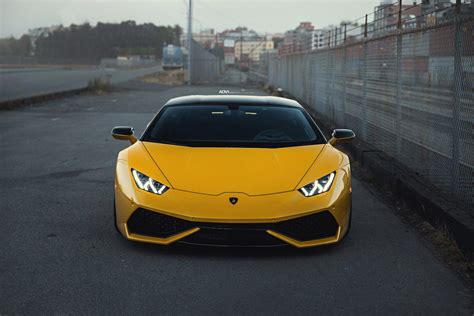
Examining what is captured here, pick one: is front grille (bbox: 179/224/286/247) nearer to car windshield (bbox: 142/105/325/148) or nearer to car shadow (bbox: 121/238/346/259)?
car shadow (bbox: 121/238/346/259)

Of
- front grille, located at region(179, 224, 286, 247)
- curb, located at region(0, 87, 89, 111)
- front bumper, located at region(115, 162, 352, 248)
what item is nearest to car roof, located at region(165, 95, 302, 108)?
front bumper, located at region(115, 162, 352, 248)

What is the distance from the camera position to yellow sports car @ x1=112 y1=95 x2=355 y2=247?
534 centimetres

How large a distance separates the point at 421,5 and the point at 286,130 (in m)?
3.84

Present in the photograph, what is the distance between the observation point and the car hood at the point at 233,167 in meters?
5.48

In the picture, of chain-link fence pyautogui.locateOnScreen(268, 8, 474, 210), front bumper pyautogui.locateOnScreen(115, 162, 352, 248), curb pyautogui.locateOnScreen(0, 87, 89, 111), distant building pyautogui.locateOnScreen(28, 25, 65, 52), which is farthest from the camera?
distant building pyautogui.locateOnScreen(28, 25, 65, 52)

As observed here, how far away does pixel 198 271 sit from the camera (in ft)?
16.7

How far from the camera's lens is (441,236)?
6113 mm

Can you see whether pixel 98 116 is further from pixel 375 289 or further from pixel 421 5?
pixel 375 289

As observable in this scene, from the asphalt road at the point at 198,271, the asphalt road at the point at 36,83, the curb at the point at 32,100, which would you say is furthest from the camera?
the asphalt road at the point at 36,83

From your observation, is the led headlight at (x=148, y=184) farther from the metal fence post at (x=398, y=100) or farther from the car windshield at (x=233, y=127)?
the metal fence post at (x=398, y=100)

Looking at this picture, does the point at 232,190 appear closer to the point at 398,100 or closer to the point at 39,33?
the point at 398,100

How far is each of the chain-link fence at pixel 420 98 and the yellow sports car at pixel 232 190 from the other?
139cm

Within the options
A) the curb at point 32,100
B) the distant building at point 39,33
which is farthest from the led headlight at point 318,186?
the distant building at point 39,33

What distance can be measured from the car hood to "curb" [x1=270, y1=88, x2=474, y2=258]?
124cm
